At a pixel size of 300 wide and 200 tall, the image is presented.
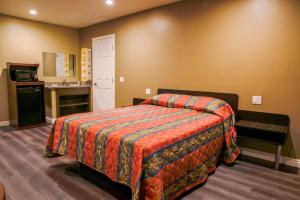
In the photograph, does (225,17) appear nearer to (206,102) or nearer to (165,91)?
(206,102)

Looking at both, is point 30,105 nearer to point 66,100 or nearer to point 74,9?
point 66,100

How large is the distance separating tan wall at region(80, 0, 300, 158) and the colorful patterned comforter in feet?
1.85

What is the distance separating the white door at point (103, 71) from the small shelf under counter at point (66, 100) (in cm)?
30

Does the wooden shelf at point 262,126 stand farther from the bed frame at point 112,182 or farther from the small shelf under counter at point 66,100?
the small shelf under counter at point 66,100

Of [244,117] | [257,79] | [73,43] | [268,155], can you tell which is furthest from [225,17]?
[73,43]

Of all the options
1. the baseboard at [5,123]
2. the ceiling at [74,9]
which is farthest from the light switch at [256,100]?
the baseboard at [5,123]

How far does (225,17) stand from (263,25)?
1.84 ft

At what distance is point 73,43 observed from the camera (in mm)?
5629

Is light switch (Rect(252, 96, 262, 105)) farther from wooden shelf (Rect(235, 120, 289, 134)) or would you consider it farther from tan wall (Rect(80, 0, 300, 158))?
wooden shelf (Rect(235, 120, 289, 134))

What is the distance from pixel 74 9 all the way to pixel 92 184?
11.0ft

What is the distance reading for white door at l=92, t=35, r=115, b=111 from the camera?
4.88 metres

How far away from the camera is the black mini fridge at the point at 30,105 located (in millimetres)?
4344

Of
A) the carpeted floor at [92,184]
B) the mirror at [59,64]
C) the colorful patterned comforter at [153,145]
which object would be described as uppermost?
the mirror at [59,64]

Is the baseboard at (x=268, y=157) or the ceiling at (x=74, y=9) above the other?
the ceiling at (x=74, y=9)
